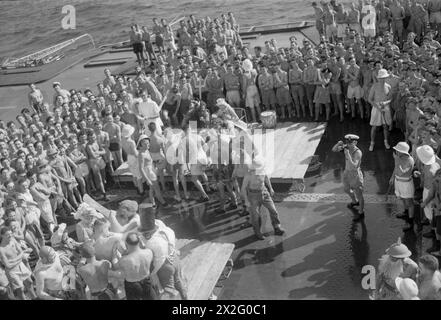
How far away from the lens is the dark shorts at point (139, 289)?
26.9 ft

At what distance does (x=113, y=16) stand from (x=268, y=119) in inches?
2261

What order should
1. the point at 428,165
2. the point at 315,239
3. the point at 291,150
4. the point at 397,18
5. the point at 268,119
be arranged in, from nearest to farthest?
the point at 428,165 → the point at 315,239 → the point at 291,150 → the point at 268,119 → the point at 397,18

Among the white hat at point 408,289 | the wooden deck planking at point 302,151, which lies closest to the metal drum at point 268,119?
the wooden deck planking at point 302,151

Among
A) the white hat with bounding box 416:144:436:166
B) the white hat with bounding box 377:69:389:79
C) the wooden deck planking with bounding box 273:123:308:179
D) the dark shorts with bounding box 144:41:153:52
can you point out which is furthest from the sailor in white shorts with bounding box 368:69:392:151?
the dark shorts with bounding box 144:41:153:52

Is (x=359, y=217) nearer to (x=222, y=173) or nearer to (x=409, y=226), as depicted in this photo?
(x=409, y=226)

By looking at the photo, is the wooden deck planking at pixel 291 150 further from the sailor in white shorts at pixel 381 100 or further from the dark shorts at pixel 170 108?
the dark shorts at pixel 170 108

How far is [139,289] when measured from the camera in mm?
8219

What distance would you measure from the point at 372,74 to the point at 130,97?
708 cm

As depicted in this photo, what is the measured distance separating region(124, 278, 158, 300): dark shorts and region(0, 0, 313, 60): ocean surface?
43.5 meters

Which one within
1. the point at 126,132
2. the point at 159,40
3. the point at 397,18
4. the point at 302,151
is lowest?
the point at 302,151

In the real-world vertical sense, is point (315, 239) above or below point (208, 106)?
below

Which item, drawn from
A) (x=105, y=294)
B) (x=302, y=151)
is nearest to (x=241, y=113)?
(x=302, y=151)

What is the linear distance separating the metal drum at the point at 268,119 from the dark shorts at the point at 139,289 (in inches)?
346

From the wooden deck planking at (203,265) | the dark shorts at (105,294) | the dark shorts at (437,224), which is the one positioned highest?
the dark shorts at (105,294)
